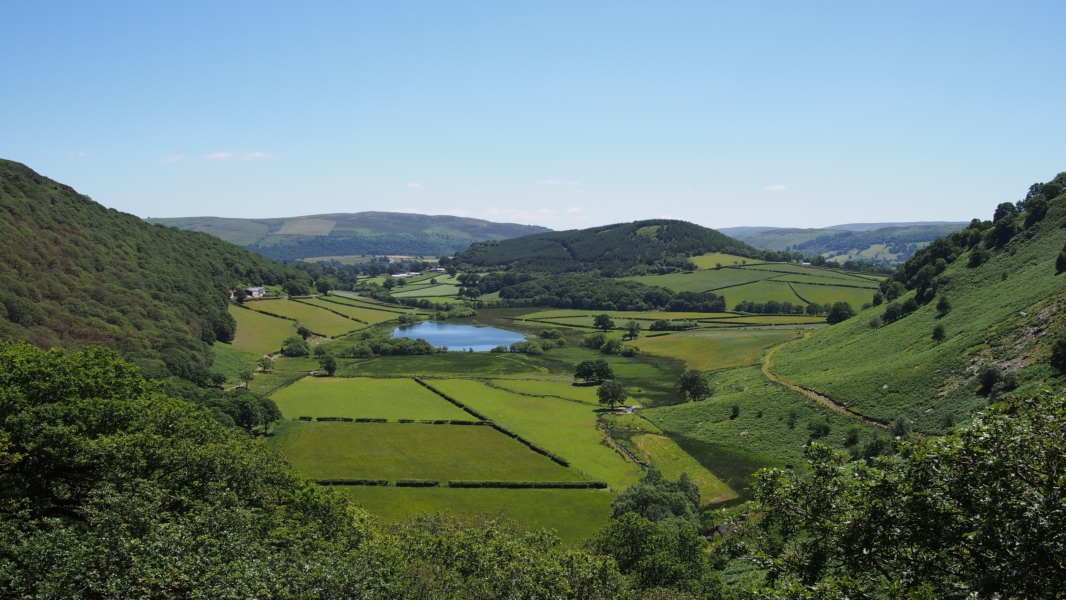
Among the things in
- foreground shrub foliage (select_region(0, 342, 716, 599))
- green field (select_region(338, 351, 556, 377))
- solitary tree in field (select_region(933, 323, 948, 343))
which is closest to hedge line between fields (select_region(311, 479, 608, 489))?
foreground shrub foliage (select_region(0, 342, 716, 599))

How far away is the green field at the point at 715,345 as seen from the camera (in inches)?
4222

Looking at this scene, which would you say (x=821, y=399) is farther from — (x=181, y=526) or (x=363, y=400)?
(x=181, y=526)

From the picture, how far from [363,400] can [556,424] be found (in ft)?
94.3

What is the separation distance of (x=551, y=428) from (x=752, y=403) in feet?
80.7

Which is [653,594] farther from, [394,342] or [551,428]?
[394,342]

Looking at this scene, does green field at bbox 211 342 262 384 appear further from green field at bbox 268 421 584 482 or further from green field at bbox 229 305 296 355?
green field at bbox 268 421 584 482

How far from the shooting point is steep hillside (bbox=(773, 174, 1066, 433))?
5506 centimetres

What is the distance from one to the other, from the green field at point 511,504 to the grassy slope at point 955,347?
3029cm

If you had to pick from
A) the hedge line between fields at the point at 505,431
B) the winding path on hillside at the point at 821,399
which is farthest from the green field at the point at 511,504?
the winding path on hillside at the point at 821,399

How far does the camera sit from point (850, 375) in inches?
2852

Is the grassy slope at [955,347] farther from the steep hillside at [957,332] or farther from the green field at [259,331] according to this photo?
the green field at [259,331]

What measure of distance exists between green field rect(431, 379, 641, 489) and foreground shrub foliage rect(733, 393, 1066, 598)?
42.0m

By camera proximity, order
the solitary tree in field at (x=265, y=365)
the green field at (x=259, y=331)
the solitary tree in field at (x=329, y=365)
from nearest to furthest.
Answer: the solitary tree in field at (x=329, y=365) < the solitary tree in field at (x=265, y=365) < the green field at (x=259, y=331)

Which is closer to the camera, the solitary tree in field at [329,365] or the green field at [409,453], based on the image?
the green field at [409,453]
